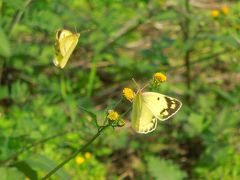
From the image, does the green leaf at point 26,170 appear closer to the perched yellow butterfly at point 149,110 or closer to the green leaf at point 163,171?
the perched yellow butterfly at point 149,110

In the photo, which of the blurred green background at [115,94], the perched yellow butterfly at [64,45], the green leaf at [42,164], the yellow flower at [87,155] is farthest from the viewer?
the yellow flower at [87,155]

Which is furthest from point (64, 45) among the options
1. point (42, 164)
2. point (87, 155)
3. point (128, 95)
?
point (87, 155)

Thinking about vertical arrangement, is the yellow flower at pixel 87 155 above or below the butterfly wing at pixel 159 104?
below

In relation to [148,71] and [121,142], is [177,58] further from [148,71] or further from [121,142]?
[121,142]

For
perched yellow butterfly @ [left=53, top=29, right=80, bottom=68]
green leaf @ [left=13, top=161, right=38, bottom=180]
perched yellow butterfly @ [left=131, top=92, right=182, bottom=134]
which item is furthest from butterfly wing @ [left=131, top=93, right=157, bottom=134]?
green leaf @ [left=13, top=161, right=38, bottom=180]

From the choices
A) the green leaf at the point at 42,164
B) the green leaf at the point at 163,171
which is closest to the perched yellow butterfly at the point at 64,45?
the green leaf at the point at 42,164

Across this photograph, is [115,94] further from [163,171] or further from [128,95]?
[128,95]

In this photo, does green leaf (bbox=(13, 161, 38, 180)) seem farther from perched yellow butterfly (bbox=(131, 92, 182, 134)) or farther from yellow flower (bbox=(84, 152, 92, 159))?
yellow flower (bbox=(84, 152, 92, 159))
